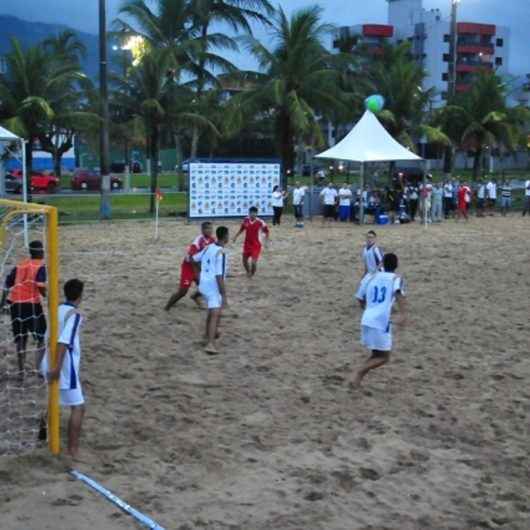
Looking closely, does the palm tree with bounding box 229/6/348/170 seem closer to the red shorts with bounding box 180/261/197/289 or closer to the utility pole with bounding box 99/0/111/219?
the utility pole with bounding box 99/0/111/219

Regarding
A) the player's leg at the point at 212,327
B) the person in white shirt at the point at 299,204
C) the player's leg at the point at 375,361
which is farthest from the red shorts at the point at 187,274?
the person in white shirt at the point at 299,204

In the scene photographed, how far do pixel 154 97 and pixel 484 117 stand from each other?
15.0m

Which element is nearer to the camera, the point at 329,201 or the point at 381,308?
the point at 381,308

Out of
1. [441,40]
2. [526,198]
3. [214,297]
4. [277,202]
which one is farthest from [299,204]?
[441,40]

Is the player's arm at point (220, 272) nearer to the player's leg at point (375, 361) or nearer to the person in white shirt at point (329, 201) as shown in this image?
the player's leg at point (375, 361)

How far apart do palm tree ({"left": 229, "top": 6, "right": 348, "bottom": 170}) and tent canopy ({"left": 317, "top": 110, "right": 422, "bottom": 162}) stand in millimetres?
3415

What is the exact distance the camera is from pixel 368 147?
25750 mm

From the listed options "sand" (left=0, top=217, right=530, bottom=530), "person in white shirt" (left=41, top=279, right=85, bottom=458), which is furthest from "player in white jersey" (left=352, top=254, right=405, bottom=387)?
"person in white shirt" (left=41, top=279, right=85, bottom=458)

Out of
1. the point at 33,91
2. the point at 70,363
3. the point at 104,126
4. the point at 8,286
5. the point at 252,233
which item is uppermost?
the point at 33,91

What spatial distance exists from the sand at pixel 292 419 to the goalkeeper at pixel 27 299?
0.74 m

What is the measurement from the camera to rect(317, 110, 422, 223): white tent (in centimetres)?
2534

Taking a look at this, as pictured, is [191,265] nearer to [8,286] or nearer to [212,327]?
[212,327]

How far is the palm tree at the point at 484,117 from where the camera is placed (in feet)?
113

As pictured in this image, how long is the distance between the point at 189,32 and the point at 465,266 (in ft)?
69.1
